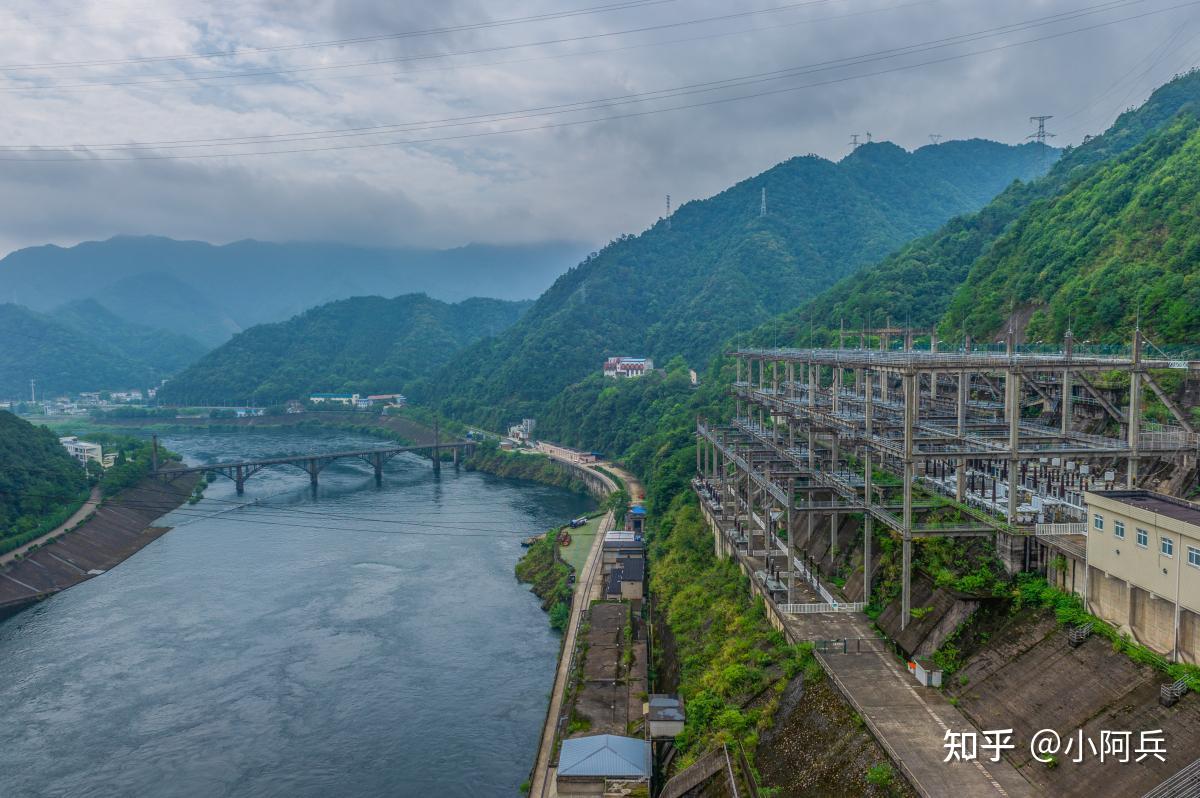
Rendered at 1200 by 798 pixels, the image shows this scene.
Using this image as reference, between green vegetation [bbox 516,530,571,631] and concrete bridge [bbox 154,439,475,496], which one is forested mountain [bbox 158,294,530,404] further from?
green vegetation [bbox 516,530,571,631]

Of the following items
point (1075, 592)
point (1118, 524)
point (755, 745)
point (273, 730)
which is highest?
point (1118, 524)

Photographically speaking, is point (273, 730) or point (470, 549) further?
point (470, 549)

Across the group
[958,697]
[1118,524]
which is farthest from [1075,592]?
[958,697]

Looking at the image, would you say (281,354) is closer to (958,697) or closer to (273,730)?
(273,730)

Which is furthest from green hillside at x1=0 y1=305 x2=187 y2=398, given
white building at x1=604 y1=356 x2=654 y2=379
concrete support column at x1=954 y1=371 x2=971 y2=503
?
concrete support column at x1=954 y1=371 x2=971 y2=503

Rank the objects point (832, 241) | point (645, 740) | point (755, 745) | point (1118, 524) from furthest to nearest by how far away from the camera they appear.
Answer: point (832, 241), point (645, 740), point (755, 745), point (1118, 524)

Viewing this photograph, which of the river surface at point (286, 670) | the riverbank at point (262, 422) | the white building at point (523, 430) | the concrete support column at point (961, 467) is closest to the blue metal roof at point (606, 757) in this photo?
the river surface at point (286, 670)

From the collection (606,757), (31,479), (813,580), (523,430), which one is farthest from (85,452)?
(813,580)
